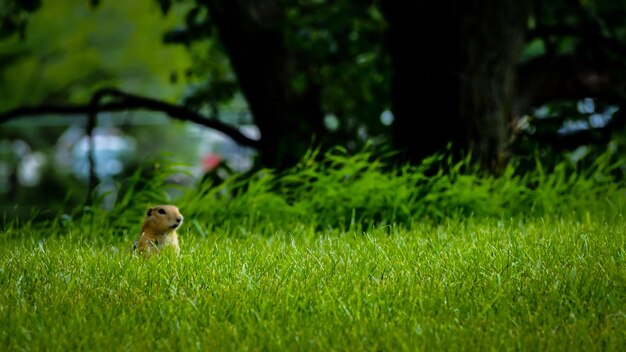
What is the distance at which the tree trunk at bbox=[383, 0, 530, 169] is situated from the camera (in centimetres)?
786

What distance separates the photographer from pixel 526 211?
7523 millimetres

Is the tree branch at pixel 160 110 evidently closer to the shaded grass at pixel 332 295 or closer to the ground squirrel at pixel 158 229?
the shaded grass at pixel 332 295

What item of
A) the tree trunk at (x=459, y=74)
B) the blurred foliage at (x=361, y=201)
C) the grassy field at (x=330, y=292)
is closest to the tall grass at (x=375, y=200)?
the blurred foliage at (x=361, y=201)

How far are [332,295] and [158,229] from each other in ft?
4.67

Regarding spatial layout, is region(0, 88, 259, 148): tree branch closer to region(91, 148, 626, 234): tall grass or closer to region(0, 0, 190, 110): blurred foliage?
region(91, 148, 626, 234): tall grass

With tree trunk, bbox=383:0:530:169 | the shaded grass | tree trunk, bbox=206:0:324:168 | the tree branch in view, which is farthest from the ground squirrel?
the tree branch

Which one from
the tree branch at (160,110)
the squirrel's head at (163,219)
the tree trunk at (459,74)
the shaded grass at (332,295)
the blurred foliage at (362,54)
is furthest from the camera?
the tree branch at (160,110)

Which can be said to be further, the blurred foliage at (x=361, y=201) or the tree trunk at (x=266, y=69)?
the tree trunk at (x=266, y=69)

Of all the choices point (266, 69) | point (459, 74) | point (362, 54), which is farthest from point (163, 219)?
point (362, 54)

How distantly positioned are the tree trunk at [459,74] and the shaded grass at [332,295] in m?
2.21

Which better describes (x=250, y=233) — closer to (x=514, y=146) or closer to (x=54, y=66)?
(x=514, y=146)

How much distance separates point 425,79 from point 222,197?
196 cm

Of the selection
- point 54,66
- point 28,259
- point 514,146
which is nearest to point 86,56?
point 54,66

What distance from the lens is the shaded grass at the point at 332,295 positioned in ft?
12.4
